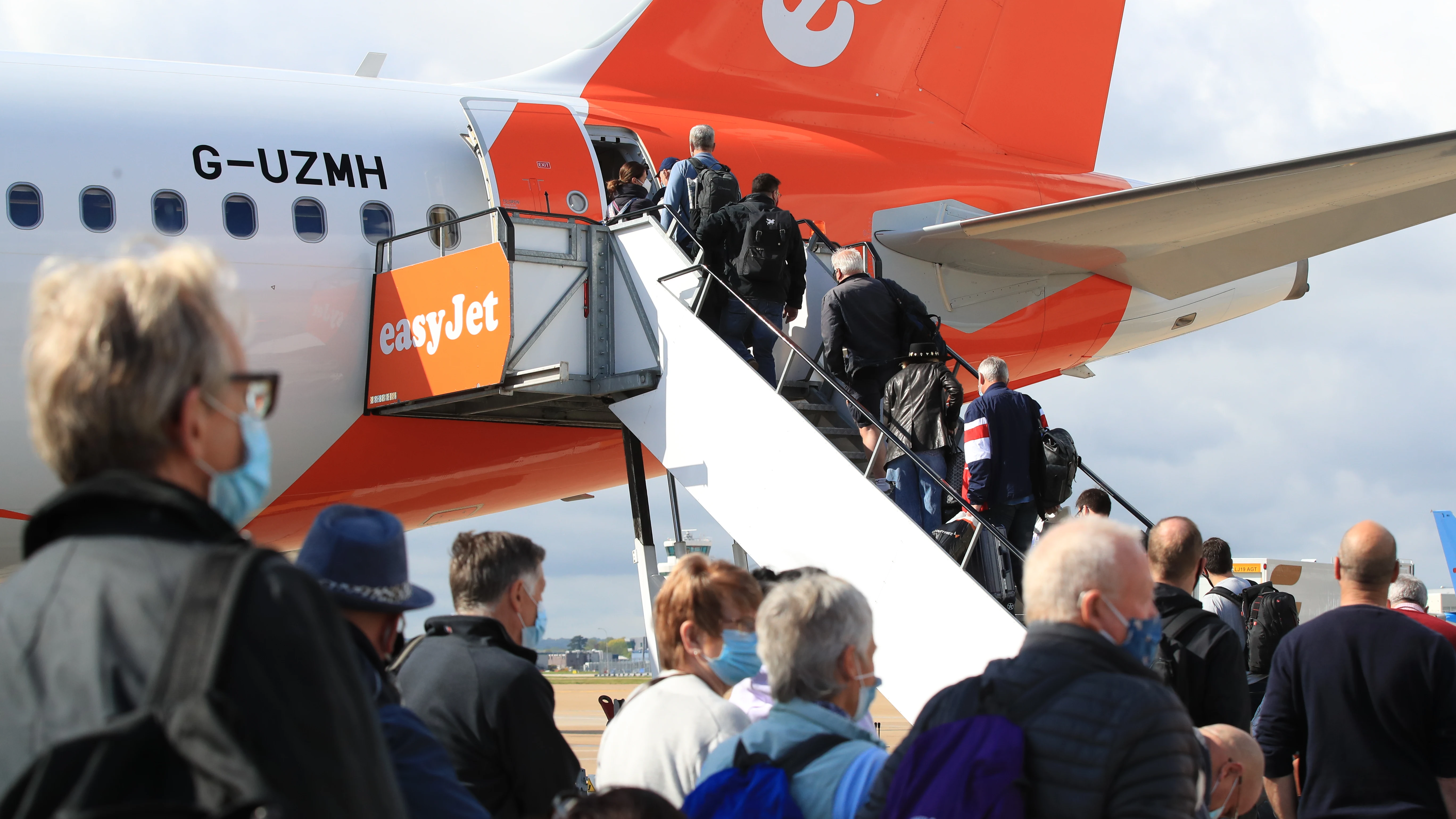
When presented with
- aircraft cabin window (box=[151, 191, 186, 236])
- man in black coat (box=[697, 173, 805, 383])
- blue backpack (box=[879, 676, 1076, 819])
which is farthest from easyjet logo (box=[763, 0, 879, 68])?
blue backpack (box=[879, 676, 1076, 819])

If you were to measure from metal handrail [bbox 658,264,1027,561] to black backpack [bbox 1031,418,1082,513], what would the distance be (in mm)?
349

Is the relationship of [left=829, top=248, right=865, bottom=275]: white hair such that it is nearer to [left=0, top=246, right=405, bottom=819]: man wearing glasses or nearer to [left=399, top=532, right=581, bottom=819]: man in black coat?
[left=399, top=532, right=581, bottom=819]: man in black coat

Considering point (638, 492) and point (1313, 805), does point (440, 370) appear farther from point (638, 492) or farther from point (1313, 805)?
point (1313, 805)

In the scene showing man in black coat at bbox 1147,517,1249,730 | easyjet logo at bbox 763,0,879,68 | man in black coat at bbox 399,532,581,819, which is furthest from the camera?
easyjet logo at bbox 763,0,879,68

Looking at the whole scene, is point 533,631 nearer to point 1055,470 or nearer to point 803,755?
point 803,755

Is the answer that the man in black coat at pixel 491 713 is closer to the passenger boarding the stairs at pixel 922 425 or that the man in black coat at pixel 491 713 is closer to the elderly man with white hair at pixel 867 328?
the passenger boarding the stairs at pixel 922 425

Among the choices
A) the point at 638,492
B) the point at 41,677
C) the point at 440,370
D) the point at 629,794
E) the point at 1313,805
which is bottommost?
the point at 1313,805

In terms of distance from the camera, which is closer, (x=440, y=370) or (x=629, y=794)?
(x=629, y=794)

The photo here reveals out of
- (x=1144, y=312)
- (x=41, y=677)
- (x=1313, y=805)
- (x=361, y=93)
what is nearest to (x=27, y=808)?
(x=41, y=677)

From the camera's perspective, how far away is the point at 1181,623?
436 centimetres

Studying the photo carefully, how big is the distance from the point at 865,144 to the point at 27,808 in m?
11.1

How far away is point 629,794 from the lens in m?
2.23

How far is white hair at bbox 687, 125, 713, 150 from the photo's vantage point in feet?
27.8

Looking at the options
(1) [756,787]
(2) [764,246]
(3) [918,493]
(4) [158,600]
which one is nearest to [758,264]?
(2) [764,246]
